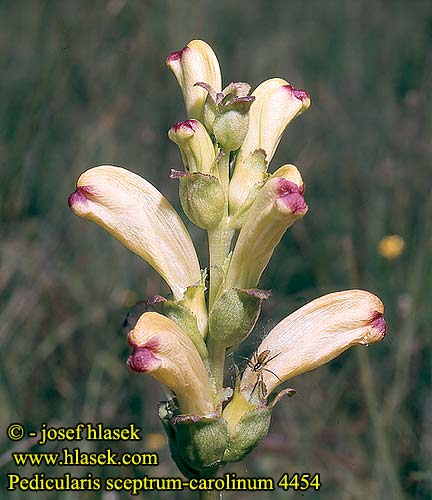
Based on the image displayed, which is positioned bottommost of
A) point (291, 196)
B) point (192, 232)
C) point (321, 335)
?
point (321, 335)

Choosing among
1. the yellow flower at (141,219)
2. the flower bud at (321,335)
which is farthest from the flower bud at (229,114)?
the flower bud at (321,335)

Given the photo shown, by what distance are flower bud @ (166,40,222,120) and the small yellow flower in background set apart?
1.72 m

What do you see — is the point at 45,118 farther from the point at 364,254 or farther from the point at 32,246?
the point at 364,254

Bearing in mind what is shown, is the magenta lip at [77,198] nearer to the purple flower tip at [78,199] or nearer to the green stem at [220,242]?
the purple flower tip at [78,199]

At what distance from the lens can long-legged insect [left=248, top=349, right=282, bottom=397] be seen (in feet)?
6.35

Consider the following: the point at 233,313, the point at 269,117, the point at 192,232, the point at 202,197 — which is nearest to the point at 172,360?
the point at 233,313

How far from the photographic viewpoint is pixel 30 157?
12.9ft

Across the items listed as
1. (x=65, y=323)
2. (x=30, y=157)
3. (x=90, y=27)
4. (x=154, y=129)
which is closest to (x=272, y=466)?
(x=65, y=323)

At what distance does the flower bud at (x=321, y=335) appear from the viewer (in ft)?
6.45

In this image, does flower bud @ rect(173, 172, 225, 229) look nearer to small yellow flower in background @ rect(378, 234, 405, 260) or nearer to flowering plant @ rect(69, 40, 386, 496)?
flowering plant @ rect(69, 40, 386, 496)

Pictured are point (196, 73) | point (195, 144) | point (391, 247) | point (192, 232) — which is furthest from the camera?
point (192, 232)

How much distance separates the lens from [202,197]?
1891 mm

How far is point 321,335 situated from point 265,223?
360 millimetres

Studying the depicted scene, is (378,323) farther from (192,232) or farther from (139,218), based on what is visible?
(192,232)
